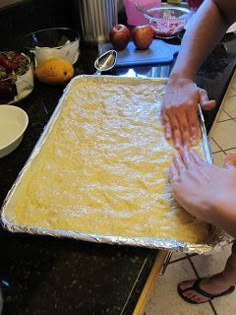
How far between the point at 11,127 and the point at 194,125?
1.54 ft

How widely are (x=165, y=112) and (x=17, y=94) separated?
43cm

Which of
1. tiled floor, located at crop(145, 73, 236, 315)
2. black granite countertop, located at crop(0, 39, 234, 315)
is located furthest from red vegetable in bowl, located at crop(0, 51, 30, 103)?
tiled floor, located at crop(145, 73, 236, 315)

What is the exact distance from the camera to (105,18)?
1130mm

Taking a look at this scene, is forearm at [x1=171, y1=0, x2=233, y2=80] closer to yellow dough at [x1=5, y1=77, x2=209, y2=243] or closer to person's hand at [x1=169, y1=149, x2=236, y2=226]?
yellow dough at [x1=5, y1=77, x2=209, y2=243]

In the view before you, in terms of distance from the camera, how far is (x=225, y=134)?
1.79 meters

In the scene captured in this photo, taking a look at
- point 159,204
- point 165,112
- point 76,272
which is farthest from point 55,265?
point 165,112

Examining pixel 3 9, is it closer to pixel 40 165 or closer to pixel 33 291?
pixel 40 165

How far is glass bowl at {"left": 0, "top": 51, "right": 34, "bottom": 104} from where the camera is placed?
2.79 ft

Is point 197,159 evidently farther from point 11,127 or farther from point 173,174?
point 11,127

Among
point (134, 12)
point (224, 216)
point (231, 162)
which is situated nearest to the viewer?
point (224, 216)

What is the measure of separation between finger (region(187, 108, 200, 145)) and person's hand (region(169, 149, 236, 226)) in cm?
8

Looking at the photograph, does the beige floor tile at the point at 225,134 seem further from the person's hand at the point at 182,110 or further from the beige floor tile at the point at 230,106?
the person's hand at the point at 182,110

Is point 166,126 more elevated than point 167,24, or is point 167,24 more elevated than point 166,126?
point 167,24

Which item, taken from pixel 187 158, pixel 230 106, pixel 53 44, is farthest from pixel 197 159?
pixel 230 106
